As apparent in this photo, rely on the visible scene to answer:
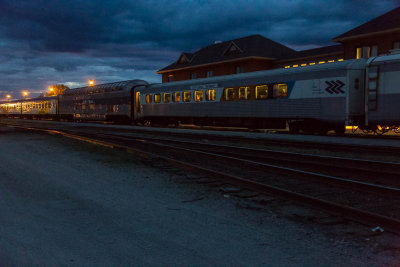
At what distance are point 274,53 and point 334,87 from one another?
23.6 m

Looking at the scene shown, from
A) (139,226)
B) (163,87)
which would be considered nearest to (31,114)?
(163,87)

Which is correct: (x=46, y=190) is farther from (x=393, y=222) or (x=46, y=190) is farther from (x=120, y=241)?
(x=393, y=222)

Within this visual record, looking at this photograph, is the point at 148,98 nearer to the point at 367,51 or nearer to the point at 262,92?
the point at 262,92

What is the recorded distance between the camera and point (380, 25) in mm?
24625

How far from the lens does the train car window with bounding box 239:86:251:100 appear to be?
18.6 meters

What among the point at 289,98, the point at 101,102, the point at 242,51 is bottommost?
the point at 289,98

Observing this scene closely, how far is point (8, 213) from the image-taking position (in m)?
4.77

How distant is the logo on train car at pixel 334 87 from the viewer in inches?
572

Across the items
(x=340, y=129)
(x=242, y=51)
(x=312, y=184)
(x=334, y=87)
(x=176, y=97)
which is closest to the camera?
(x=312, y=184)

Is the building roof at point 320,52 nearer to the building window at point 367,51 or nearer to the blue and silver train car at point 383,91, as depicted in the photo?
the building window at point 367,51

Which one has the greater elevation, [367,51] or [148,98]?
[367,51]

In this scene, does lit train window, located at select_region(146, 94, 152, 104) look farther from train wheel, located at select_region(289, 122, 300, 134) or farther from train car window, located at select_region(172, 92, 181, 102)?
train wheel, located at select_region(289, 122, 300, 134)

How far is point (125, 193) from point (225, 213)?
2.10m

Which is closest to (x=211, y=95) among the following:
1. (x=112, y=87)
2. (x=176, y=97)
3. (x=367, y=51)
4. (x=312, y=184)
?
(x=176, y=97)
